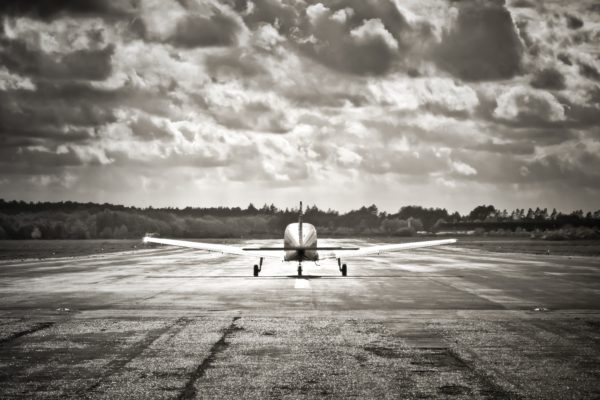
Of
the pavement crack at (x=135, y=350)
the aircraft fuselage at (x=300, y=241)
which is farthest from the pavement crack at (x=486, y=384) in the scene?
the aircraft fuselage at (x=300, y=241)

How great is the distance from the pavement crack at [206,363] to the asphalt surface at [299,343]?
0.03 metres

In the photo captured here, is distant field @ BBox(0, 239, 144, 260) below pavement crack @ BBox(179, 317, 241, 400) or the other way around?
below

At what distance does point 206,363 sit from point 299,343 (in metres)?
2.54

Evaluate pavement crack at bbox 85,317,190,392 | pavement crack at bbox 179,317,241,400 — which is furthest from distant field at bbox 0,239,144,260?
pavement crack at bbox 179,317,241,400

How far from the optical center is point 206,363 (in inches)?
402

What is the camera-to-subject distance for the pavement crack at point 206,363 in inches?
326

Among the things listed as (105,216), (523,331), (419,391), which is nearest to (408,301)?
(523,331)

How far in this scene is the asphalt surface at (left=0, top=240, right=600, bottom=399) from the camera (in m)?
8.66

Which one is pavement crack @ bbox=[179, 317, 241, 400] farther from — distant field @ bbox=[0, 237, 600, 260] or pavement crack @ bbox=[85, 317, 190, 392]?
distant field @ bbox=[0, 237, 600, 260]

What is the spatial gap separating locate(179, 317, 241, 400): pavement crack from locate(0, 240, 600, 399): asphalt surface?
0.03m

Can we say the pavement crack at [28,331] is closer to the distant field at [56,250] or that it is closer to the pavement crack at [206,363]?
the pavement crack at [206,363]

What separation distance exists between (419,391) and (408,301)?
11749mm

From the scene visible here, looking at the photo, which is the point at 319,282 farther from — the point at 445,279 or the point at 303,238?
the point at 445,279

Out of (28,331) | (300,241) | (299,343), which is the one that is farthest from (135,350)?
(300,241)
